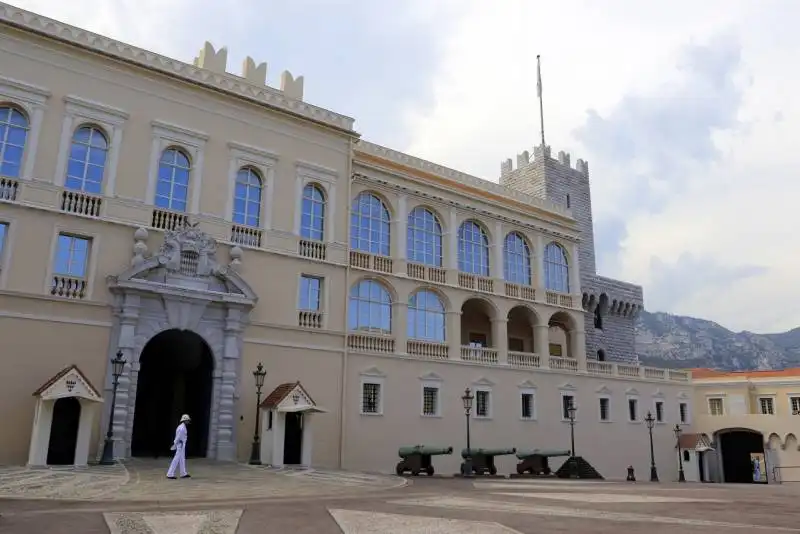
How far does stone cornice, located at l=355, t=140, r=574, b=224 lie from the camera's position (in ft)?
101

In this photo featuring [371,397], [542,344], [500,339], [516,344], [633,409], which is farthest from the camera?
[633,409]

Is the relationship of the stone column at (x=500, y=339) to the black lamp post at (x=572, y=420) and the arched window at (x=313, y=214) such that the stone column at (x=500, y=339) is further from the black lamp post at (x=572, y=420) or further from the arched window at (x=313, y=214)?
the arched window at (x=313, y=214)

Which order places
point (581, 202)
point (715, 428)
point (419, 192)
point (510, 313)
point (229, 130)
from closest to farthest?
point (229, 130) < point (419, 192) < point (510, 313) < point (715, 428) < point (581, 202)

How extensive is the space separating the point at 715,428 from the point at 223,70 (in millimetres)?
37996

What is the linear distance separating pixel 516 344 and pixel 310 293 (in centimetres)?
1568

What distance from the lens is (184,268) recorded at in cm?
2278

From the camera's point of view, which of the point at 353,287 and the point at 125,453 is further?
the point at 353,287

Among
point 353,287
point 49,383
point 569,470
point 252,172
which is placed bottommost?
point 569,470

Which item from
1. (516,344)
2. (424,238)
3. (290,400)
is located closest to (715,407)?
(516,344)

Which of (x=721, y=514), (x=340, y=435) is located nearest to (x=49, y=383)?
(x=340, y=435)

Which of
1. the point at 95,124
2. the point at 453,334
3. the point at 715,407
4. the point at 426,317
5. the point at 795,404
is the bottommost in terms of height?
the point at 715,407

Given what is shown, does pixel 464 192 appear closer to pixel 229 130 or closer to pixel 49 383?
pixel 229 130

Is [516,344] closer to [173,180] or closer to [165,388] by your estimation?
[165,388]

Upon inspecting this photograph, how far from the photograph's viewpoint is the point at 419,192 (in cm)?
3133
